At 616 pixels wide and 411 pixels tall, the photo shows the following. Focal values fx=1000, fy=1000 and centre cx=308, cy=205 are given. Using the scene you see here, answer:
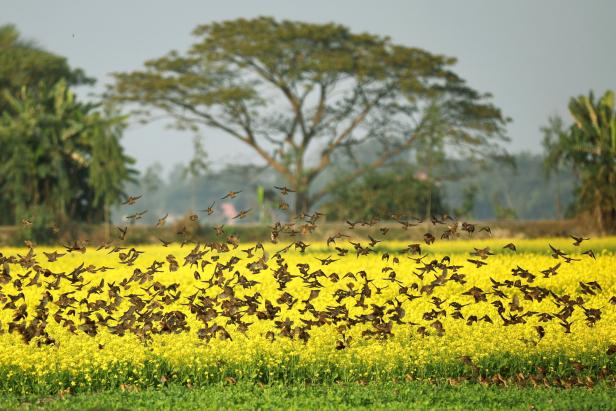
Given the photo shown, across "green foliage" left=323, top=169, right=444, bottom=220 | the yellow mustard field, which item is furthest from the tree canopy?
the yellow mustard field

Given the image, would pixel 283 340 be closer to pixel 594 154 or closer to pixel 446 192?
pixel 594 154

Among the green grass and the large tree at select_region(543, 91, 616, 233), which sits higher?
the large tree at select_region(543, 91, 616, 233)

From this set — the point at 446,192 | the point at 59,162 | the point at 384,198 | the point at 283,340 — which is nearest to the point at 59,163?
the point at 59,162

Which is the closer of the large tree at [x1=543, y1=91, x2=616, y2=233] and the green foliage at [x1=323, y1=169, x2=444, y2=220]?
the large tree at [x1=543, y1=91, x2=616, y2=233]

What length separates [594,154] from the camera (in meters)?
27.1

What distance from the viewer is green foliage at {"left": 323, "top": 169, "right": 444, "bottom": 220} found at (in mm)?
31188

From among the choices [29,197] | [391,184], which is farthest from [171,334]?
[391,184]

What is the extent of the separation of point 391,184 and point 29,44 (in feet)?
72.5

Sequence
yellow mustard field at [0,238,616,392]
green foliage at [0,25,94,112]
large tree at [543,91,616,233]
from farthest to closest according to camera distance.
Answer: green foliage at [0,25,94,112]
large tree at [543,91,616,233]
yellow mustard field at [0,238,616,392]

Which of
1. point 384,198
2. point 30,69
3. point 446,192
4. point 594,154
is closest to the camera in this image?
point 594,154

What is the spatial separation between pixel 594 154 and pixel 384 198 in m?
7.02

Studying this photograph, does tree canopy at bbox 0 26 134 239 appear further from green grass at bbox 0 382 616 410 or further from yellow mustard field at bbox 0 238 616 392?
green grass at bbox 0 382 616 410

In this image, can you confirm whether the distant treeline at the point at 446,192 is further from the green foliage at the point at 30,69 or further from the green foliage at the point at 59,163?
the green foliage at the point at 30,69

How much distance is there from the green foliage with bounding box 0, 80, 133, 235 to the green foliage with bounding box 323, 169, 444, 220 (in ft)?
23.4
